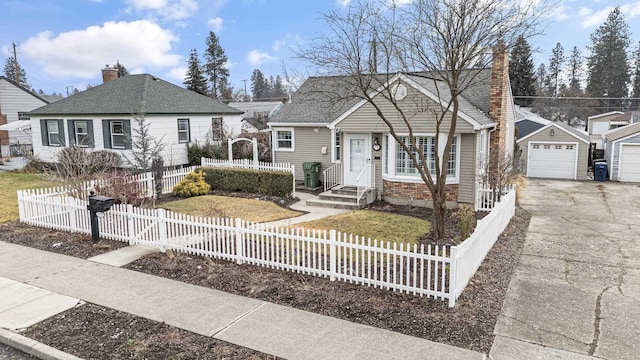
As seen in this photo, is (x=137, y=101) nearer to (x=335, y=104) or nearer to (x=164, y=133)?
(x=164, y=133)

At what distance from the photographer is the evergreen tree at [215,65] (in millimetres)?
61281

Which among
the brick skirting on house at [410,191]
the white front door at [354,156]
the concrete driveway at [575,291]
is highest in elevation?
the white front door at [354,156]

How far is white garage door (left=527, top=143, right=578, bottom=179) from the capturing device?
79.2 ft

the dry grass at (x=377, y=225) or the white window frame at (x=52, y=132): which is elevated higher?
the white window frame at (x=52, y=132)

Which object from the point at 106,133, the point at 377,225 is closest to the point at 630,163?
the point at 377,225

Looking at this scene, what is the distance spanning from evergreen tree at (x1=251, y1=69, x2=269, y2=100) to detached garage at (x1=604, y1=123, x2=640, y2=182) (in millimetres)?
86061

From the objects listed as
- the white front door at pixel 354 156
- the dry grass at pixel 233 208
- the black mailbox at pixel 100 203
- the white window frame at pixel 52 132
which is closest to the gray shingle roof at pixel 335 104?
the white front door at pixel 354 156

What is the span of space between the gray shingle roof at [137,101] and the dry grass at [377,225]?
11878 millimetres

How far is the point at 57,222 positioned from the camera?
35.8 ft

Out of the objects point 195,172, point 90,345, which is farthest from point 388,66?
point 195,172

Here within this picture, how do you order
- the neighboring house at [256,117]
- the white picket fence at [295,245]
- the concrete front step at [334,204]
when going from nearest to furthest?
the white picket fence at [295,245]
the concrete front step at [334,204]
the neighboring house at [256,117]

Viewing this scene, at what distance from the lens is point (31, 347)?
546 centimetres

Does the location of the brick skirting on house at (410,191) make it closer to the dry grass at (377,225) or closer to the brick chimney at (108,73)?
the dry grass at (377,225)

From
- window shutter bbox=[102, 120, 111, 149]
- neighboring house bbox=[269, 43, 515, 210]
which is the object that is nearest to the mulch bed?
neighboring house bbox=[269, 43, 515, 210]
